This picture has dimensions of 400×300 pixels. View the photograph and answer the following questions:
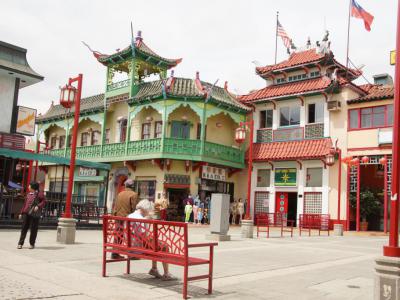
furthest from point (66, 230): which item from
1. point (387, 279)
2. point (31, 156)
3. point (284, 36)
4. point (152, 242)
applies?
point (284, 36)

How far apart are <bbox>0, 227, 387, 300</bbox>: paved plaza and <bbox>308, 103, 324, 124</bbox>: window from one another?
15.9 meters

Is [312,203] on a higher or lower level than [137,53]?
lower

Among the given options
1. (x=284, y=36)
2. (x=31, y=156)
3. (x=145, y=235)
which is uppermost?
(x=284, y=36)

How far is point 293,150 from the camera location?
26875 millimetres

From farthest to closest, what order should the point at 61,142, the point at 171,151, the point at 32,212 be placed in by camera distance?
the point at 61,142 < the point at 171,151 < the point at 32,212

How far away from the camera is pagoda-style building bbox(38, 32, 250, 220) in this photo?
26.9 meters

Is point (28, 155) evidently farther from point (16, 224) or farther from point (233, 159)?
point (233, 159)

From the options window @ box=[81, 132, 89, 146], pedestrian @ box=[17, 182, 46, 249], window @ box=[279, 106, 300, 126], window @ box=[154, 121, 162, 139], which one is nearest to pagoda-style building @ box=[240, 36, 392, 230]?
window @ box=[279, 106, 300, 126]

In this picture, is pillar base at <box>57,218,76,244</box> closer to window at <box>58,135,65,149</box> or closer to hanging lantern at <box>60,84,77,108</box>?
hanging lantern at <box>60,84,77,108</box>

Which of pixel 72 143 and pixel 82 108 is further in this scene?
pixel 82 108

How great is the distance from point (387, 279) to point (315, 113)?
74.2 feet

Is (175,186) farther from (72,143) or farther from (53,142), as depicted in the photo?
(53,142)

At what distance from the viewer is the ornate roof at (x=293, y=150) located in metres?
25.6

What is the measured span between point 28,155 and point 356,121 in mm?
17831
